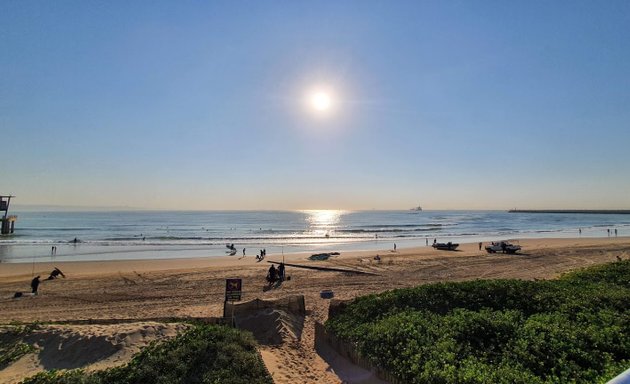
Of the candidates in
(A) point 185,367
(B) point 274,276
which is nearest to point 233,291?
(A) point 185,367

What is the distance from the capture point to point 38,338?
9281mm

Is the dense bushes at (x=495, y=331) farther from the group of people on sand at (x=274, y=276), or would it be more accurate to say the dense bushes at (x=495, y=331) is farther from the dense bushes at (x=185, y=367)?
the group of people on sand at (x=274, y=276)

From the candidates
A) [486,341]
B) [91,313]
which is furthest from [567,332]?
[91,313]

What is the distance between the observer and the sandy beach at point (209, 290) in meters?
8.98

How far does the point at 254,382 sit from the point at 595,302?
9.24 m

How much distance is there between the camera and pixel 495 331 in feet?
25.9

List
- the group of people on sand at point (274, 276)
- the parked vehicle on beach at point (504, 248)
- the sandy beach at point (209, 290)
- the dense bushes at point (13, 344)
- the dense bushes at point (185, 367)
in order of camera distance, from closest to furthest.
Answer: the dense bushes at point (185, 367), the dense bushes at point (13, 344), the sandy beach at point (209, 290), the group of people on sand at point (274, 276), the parked vehicle on beach at point (504, 248)

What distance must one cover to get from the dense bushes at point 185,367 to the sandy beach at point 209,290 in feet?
2.51

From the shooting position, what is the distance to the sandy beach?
29.5ft

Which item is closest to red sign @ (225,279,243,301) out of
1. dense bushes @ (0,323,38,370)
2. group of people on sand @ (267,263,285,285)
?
dense bushes @ (0,323,38,370)

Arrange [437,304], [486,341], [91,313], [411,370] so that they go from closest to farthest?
[411,370] < [486,341] < [437,304] < [91,313]

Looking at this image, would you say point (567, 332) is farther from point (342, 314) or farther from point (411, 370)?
Result: point (342, 314)

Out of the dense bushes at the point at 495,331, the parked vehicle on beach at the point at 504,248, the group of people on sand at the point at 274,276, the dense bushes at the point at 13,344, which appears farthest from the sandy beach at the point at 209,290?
the dense bushes at the point at 495,331

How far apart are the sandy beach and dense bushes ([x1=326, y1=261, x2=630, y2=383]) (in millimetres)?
1105
